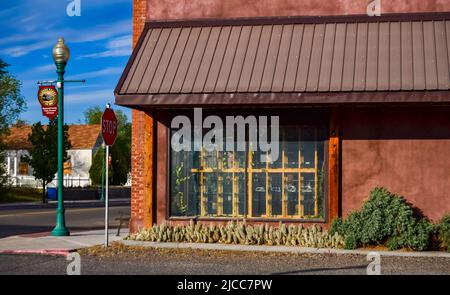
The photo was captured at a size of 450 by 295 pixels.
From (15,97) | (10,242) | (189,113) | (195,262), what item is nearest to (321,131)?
(189,113)

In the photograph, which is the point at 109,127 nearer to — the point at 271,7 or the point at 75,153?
the point at 271,7

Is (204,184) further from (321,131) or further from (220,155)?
(321,131)

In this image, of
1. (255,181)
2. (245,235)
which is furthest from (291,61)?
(245,235)

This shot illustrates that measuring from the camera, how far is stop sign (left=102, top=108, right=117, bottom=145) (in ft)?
52.1

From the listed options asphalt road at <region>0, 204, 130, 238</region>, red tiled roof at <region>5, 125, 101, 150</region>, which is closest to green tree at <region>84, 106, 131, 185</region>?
red tiled roof at <region>5, 125, 101, 150</region>

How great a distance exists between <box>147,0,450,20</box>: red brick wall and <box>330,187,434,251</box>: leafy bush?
183 inches

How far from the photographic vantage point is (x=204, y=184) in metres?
18.4

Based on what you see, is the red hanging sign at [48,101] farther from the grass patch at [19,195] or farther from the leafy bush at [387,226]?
the grass patch at [19,195]

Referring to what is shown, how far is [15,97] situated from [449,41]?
4841 centimetres

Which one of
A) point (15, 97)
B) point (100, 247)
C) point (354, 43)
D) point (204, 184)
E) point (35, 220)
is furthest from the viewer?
point (15, 97)

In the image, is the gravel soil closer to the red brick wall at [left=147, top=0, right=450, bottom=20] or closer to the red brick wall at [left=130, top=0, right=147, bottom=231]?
the red brick wall at [left=130, top=0, right=147, bottom=231]

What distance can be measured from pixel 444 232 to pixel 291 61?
5.08 metres

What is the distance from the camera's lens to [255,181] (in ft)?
59.3

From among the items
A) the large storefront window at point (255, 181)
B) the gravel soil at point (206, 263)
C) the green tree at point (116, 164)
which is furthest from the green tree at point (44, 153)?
the gravel soil at point (206, 263)
